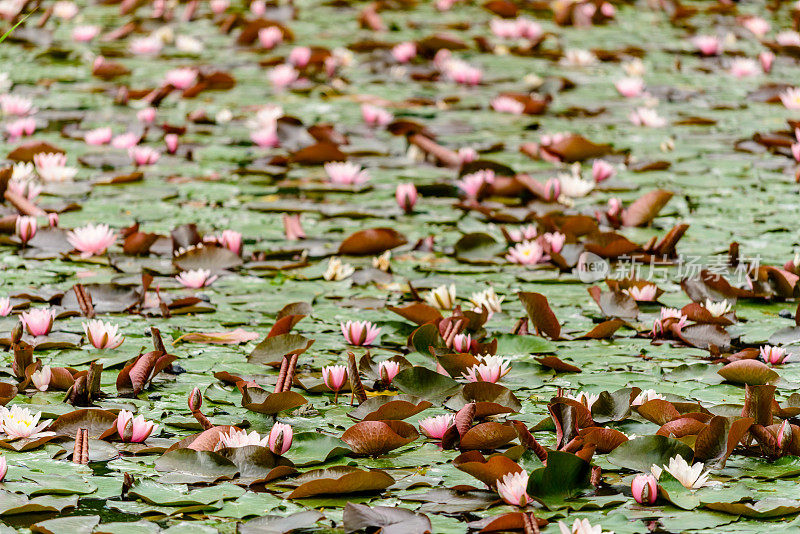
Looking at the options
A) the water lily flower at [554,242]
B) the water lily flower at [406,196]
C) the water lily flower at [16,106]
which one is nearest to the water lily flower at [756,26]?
the water lily flower at [406,196]

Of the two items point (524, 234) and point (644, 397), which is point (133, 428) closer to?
point (644, 397)

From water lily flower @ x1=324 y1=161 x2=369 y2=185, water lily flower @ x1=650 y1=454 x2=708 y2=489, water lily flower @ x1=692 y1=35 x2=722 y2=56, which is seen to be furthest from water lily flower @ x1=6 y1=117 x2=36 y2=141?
water lily flower @ x1=692 y1=35 x2=722 y2=56

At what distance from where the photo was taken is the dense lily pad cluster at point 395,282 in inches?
68.6

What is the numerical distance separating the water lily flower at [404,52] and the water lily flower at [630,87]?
117cm

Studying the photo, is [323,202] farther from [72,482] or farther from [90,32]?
[90,32]

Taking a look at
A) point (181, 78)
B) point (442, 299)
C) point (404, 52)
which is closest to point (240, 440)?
point (442, 299)

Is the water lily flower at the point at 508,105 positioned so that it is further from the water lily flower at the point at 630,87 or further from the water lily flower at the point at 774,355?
the water lily flower at the point at 774,355

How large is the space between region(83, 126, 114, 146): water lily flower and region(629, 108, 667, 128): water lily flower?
2.29 m

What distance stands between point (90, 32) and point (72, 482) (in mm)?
4613

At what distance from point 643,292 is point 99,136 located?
8.06ft

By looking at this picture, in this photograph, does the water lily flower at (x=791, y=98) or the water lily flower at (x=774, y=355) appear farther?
the water lily flower at (x=791, y=98)

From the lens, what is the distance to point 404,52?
5547 mm

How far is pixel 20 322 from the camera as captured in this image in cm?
241

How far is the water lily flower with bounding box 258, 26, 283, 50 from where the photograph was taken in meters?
5.75
